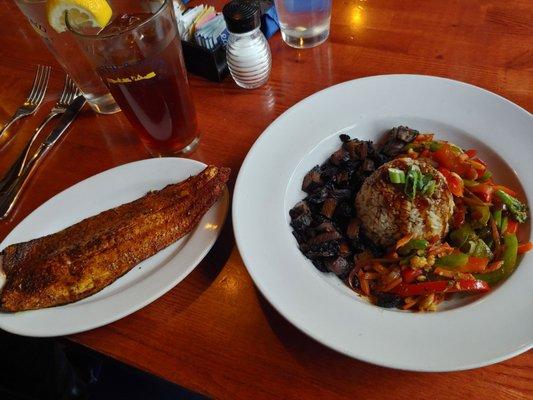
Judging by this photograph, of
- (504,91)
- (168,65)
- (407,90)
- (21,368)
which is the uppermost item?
(168,65)

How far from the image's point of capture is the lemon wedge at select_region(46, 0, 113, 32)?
3.37 feet

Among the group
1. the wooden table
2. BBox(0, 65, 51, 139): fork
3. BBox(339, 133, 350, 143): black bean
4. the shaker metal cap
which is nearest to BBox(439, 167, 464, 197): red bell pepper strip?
BBox(339, 133, 350, 143): black bean

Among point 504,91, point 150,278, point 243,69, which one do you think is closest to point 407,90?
point 504,91

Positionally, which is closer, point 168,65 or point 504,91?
point 168,65

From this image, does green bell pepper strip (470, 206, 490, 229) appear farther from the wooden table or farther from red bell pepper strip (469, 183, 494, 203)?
the wooden table

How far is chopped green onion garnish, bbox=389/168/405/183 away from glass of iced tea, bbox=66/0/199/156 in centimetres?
57

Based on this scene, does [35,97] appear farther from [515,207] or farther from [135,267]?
[515,207]

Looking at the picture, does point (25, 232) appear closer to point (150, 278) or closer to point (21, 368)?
point (150, 278)

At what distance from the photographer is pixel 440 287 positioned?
933 mm

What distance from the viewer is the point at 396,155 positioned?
1164mm

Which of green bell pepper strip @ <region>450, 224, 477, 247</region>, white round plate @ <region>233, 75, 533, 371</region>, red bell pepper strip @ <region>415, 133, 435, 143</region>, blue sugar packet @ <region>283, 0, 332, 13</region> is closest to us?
white round plate @ <region>233, 75, 533, 371</region>

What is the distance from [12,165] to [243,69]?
738mm

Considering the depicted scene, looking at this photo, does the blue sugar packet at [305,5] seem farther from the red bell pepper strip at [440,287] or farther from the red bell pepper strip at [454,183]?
the red bell pepper strip at [440,287]

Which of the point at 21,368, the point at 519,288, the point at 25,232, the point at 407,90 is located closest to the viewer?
the point at 519,288
